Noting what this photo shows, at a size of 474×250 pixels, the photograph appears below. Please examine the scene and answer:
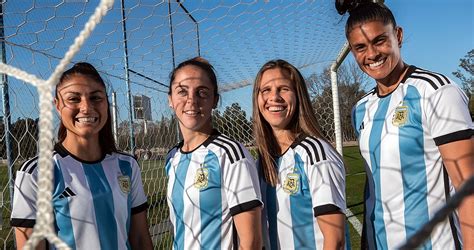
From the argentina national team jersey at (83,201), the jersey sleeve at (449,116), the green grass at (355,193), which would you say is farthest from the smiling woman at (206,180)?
the green grass at (355,193)

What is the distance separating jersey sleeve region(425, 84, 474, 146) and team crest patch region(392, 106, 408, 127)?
0.29ft

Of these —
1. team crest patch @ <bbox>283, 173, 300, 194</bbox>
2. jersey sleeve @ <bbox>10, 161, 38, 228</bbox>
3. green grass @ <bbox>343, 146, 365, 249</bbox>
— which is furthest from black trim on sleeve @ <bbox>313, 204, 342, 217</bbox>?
green grass @ <bbox>343, 146, 365, 249</bbox>

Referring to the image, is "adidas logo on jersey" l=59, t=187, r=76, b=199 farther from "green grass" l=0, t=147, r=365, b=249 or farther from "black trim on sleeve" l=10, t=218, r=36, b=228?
"green grass" l=0, t=147, r=365, b=249

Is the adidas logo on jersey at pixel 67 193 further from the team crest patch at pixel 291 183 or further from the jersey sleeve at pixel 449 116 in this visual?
the jersey sleeve at pixel 449 116

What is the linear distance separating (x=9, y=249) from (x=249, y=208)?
394 centimetres

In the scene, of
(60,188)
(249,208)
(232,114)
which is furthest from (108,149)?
(232,114)

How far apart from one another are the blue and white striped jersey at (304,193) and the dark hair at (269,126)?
0.04m

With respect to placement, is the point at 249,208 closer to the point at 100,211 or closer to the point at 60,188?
the point at 100,211

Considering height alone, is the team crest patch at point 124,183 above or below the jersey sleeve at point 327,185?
above

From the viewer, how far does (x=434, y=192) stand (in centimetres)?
143

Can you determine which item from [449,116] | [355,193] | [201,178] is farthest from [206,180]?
[355,193]

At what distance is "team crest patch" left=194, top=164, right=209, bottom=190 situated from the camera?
1.58 metres

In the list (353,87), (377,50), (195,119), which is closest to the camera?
(377,50)

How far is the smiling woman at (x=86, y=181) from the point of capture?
142 centimetres
